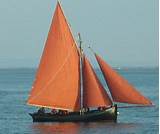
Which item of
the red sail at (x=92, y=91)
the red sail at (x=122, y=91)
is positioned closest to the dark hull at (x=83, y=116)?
the red sail at (x=92, y=91)

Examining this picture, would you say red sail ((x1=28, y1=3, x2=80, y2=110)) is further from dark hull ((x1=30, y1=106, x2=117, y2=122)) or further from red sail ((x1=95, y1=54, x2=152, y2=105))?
red sail ((x1=95, y1=54, x2=152, y2=105))

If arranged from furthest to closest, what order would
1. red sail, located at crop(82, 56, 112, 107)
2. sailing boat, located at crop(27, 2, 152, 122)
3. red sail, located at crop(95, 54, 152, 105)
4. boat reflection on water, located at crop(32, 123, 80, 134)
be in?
red sail, located at crop(82, 56, 112, 107), sailing boat, located at crop(27, 2, 152, 122), red sail, located at crop(95, 54, 152, 105), boat reflection on water, located at crop(32, 123, 80, 134)

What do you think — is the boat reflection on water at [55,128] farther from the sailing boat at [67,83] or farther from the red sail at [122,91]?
the red sail at [122,91]

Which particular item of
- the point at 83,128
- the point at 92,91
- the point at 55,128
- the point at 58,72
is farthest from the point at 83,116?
the point at 58,72

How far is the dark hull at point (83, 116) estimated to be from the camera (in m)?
59.2

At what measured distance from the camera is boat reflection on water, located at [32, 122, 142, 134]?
55.2 metres

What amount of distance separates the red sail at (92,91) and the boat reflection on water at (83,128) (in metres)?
1.52

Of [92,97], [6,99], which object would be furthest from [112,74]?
[6,99]

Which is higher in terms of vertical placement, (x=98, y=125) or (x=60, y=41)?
(x=60, y=41)

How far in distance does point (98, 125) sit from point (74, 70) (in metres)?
4.89

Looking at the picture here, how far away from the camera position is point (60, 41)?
5947 centimetres

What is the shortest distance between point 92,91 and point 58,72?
2913 millimetres

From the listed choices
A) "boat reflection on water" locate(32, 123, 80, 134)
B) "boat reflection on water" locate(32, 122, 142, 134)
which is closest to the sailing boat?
"boat reflection on water" locate(32, 122, 142, 134)

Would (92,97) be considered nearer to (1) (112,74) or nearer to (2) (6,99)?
(1) (112,74)
